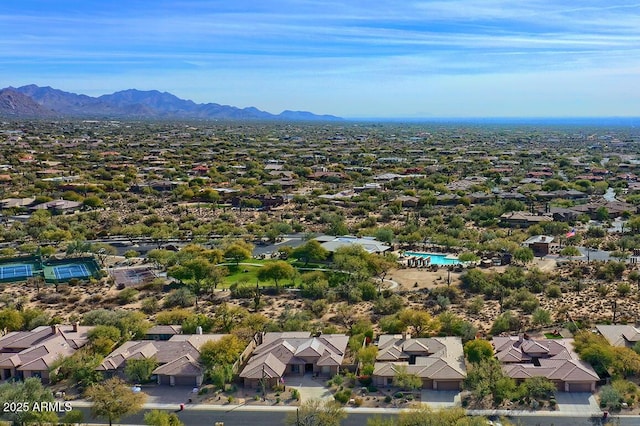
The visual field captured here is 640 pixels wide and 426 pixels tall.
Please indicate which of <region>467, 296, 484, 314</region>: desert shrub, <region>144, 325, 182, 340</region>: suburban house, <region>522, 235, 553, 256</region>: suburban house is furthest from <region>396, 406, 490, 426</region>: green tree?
<region>522, 235, 553, 256</region>: suburban house

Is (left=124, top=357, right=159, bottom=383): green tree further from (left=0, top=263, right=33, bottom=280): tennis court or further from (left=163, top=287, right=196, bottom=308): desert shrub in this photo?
(left=0, top=263, right=33, bottom=280): tennis court

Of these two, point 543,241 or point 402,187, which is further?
point 402,187

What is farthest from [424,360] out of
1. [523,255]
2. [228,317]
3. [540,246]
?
[540,246]

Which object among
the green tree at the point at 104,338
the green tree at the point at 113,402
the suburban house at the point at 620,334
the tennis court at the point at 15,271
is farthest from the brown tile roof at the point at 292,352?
the tennis court at the point at 15,271

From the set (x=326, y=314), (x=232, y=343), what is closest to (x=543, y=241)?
(x=326, y=314)

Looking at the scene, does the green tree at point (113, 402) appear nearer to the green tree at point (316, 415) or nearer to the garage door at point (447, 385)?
the green tree at point (316, 415)

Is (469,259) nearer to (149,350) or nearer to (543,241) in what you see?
(543,241)
